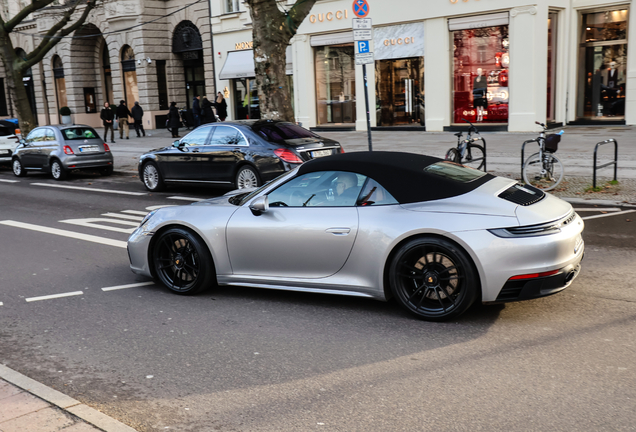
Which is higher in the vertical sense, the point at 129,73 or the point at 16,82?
the point at 129,73

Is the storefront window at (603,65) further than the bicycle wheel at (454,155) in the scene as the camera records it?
Yes

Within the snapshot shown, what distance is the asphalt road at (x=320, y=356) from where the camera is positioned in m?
3.80

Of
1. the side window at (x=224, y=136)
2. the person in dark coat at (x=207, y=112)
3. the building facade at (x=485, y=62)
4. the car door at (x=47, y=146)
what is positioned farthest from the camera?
the person in dark coat at (x=207, y=112)

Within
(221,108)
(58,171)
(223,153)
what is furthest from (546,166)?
(221,108)

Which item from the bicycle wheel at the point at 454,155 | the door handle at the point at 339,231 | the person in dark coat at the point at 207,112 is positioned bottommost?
the bicycle wheel at the point at 454,155

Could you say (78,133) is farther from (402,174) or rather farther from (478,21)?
(402,174)

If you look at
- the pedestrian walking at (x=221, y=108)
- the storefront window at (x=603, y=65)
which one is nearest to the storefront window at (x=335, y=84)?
the pedestrian walking at (x=221, y=108)

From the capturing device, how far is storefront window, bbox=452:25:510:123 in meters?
23.0

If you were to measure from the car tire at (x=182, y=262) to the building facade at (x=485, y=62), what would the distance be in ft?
53.2

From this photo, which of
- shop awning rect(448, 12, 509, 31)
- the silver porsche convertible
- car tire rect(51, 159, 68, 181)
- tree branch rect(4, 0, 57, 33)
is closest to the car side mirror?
the silver porsche convertible

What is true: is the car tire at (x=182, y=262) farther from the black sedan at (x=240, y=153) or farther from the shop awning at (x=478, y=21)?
the shop awning at (x=478, y=21)

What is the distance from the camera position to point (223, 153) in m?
13.0

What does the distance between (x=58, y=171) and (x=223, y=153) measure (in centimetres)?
709

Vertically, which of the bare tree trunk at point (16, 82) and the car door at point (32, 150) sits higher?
the bare tree trunk at point (16, 82)
